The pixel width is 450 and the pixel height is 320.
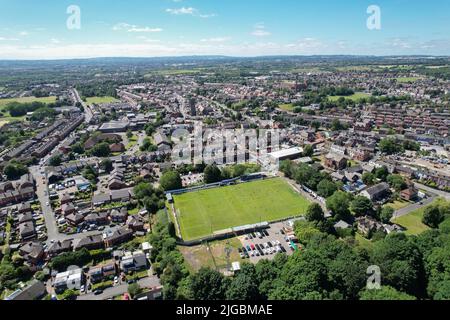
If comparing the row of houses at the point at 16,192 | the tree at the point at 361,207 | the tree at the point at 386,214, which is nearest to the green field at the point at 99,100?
the row of houses at the point at 16,192

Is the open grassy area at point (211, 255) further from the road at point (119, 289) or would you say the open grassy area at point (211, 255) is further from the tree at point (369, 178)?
the tree at point (369, 178)

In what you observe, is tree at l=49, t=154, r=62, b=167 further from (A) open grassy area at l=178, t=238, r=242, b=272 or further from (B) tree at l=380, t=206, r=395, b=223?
(B) tree at l=380, t=206, r=395, b=223

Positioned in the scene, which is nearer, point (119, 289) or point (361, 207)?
point (119, 289)

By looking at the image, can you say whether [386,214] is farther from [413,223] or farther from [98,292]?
[98,292]

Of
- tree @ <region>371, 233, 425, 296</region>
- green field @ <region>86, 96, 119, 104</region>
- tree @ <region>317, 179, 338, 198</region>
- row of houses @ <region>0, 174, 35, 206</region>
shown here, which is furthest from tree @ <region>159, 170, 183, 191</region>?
green field @ <region>86, 96, 119, 104</region>

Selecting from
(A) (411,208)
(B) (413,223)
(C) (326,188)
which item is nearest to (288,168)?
(C) (326,188)

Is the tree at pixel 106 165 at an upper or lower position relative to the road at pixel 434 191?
upper
